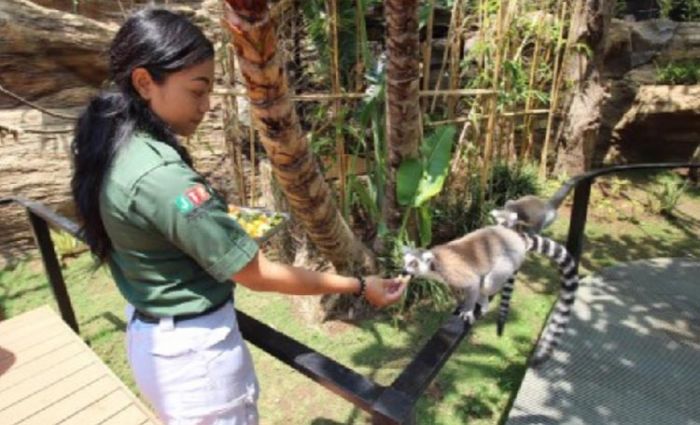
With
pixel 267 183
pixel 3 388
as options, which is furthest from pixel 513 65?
pixel 3 388

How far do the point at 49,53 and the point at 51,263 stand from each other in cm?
333

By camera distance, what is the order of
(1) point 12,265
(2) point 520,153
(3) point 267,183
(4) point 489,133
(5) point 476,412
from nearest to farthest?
(5) point 476,412, (3) point 267,183, (4) point 489,133, (1) point 12,265, (2) point 520,153

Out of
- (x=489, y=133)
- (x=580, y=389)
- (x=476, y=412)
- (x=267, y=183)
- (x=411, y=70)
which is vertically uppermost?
(x=411, y=70)

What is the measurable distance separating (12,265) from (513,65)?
5.31 meters

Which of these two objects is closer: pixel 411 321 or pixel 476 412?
pixel 476 412

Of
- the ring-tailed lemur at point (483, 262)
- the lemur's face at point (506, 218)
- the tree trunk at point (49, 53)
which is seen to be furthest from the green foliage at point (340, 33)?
the tree trunk at point (49, 53)

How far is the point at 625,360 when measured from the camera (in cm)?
297

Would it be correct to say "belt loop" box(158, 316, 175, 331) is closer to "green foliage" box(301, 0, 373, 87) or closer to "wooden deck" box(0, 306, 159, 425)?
"wooden deck" box(0, 306, 159, 425)

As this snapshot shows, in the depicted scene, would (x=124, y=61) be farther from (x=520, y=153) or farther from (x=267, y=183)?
(x=520, y=153)

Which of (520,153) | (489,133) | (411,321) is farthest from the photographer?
(520,153)

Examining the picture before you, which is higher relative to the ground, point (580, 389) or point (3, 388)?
point (3, 388)

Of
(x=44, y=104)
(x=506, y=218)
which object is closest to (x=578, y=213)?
(x=506, y=218)

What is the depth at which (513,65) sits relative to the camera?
466 centimetres

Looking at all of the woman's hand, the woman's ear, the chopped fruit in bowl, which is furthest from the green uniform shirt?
the chopped fruit in bowl
